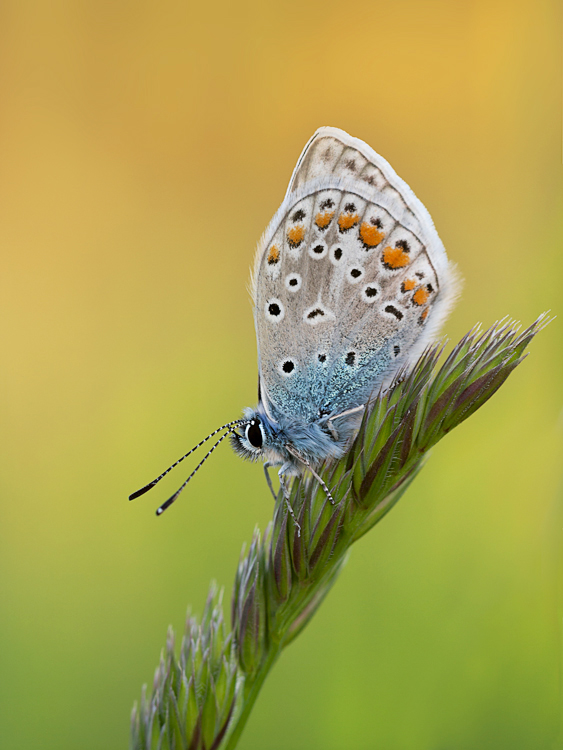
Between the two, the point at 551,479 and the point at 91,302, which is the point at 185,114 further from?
the point at 551,479

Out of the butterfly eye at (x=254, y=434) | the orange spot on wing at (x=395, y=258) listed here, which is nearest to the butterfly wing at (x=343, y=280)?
the orange spot on wing at (x=395, y=258)

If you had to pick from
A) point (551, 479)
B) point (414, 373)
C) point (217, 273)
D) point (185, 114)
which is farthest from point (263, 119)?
point (551, 479)

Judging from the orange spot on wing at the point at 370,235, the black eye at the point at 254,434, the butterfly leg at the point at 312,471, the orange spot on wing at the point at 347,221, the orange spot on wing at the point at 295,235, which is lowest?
the butterfly leg at the point at 312,471

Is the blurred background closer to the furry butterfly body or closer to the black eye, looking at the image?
the furry butterfly body

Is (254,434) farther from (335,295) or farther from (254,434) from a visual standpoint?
(335,295)

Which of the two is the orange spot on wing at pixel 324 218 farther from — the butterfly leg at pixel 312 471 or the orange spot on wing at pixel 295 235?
the butterfly leg at pixel 312 471

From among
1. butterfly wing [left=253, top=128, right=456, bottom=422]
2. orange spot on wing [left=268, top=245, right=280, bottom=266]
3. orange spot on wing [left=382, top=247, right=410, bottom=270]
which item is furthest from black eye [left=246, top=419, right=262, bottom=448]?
orange spot on wing [left=382, top=247, right=410, bottom=270]

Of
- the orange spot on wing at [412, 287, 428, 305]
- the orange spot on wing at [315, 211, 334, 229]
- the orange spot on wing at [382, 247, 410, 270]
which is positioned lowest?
the orange spot on wing at [412, 287, 428, 305]

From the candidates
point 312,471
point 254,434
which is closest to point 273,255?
point 254,434
